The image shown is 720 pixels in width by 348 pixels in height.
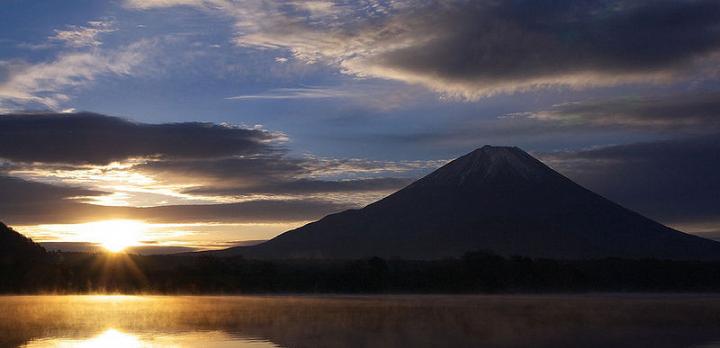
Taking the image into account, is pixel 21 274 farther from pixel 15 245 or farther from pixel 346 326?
pixel 346 326

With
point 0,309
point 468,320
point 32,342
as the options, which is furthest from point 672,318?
point 0,309

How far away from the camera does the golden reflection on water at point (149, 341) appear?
28.0 metres

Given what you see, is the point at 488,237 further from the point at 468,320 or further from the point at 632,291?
the point at 468,320

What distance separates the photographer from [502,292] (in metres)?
82.6

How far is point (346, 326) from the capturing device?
116 feet

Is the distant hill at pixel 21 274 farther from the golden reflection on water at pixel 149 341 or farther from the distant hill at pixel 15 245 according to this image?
the golden reflection on water at pixel 149 341

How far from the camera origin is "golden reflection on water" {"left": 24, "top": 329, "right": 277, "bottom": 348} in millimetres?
28028

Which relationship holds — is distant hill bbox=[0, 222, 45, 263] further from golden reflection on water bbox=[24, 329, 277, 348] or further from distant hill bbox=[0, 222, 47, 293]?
golden reflection on water bbox=[24, 329, 277, 348]

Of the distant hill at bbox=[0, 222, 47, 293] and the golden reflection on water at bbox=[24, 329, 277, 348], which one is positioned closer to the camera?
the golden reflection on water at bbox=[24, 329, 277, 348]

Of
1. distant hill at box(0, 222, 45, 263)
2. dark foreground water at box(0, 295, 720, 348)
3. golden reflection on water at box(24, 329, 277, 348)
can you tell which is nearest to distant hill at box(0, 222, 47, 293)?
distant hill at box(0, 222, 45, 263)

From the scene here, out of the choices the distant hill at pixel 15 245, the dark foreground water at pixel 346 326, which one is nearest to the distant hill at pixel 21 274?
the distant hill at pixel 15 245

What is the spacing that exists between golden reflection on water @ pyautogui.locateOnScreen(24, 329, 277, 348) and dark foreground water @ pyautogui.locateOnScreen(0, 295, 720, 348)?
1.2 inches

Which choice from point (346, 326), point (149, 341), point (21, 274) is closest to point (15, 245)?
point (21, 274)

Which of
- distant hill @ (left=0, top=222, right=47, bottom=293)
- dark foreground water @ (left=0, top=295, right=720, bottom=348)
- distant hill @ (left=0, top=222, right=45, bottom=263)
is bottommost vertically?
dark foreground water @ (left=0, top=295, right=720, bottom=348)
